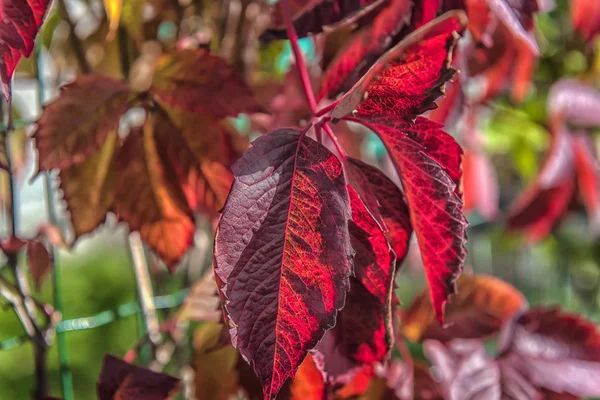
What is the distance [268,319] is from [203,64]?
278 mm

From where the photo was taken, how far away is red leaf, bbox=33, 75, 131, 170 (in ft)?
1.69

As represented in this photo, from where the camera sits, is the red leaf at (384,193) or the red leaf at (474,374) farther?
the red leaf at (474,374)

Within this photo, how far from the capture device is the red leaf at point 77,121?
0.52m

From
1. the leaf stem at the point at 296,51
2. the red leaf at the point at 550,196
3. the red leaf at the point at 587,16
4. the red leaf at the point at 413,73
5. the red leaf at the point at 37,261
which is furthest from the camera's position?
the red leaf at the point at 550,196

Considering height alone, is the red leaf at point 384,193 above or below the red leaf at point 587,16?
above

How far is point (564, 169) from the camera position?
109cm

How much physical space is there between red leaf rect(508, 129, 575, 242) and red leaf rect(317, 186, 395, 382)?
0.75 m

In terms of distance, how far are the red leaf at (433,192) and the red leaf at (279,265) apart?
1.9 inches

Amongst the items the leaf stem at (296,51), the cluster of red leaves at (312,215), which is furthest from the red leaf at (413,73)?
the leaf stem at (296,51)

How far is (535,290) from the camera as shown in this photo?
2.53 metres

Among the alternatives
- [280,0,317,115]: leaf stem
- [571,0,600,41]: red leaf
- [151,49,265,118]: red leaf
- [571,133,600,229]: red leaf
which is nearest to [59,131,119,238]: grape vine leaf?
[151,49,265,118]: red leaf

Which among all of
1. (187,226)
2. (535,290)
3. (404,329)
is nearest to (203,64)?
(187,226)

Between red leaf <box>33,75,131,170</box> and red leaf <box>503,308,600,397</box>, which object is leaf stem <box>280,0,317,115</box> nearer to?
red leaf <box>33,75,131,170</box>

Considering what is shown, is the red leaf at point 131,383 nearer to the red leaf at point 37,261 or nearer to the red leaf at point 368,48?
the red leaf at point 37,261
